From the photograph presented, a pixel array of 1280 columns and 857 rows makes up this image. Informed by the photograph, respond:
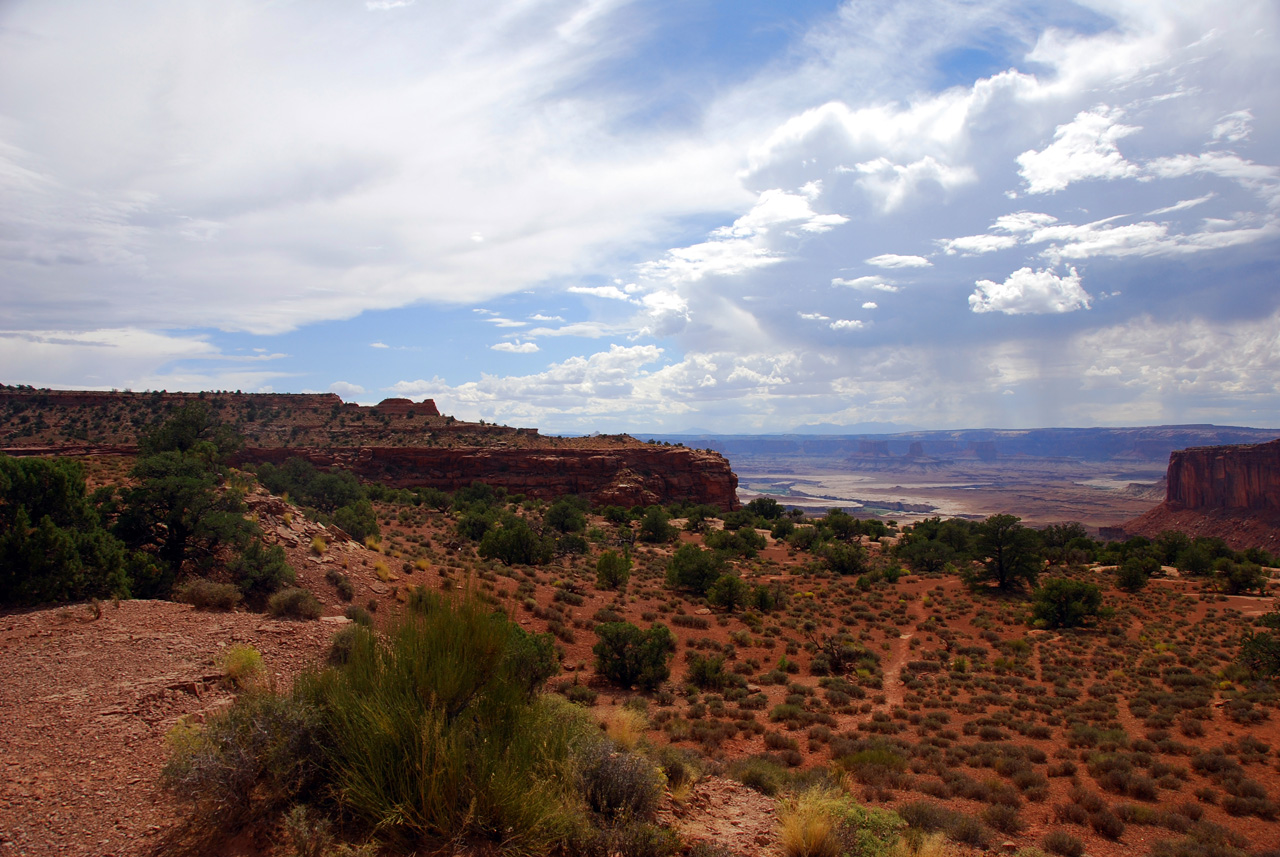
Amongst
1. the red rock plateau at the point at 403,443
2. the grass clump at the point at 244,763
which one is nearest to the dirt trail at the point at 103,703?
the grass clump at the point at 244,763

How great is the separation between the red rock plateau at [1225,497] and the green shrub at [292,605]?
9335cm

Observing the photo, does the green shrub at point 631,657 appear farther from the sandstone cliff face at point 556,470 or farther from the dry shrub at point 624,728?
the sandstone cliff face at point 556,470

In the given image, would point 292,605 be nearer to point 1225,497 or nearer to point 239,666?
point 239,666

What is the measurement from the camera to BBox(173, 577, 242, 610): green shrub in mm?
12297

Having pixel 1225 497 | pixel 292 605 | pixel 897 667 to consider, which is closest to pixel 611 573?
pixel 897 667

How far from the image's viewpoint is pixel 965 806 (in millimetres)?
9320

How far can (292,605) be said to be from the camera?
12.9 meters

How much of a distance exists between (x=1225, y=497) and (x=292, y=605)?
113m

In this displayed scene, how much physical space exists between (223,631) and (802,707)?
42.2ft

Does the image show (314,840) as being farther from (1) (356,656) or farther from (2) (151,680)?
(2) (151,680)

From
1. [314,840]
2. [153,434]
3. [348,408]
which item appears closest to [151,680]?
[314,840]

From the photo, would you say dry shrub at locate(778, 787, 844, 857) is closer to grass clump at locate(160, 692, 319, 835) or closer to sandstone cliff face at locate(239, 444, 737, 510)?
grass clump at locate(160, 692, 319, 835)

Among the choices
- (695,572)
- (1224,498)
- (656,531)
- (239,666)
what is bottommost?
(1224,498)

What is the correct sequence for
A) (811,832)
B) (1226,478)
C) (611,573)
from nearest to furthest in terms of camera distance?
1. (811,832)
2. (611,573)
3. (1226,478)
